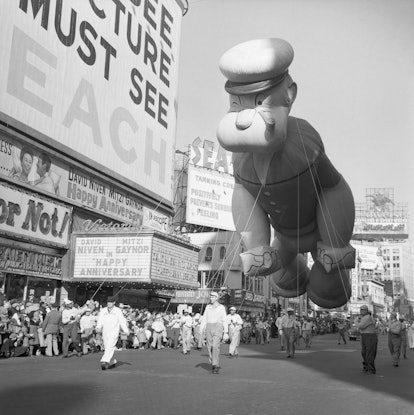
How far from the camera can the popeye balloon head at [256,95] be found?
7.93m

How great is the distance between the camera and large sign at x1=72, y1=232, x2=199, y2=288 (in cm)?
2286

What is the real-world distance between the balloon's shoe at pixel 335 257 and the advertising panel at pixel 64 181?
1426cm

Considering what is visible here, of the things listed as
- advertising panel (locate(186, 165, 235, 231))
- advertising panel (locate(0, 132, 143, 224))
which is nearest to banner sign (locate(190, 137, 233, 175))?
advertising panel (locate(186, 165, 235, 231))

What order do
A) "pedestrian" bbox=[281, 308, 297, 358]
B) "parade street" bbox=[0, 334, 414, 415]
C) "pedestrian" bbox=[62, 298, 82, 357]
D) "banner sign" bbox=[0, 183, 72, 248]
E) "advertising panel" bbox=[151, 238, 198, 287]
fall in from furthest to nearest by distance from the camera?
1. "advertising panel" bbox=[151, 238, 198, 287]
2. "banner sign" bbox=[0, 183, 72, 248]
3. "pedestrian" bbox=[281, 308, 297, 358]
4. "pedestrian" bbox=[62, 298, 82, 357]
5. "parade street" bbox=[0, 334, 414, 415]

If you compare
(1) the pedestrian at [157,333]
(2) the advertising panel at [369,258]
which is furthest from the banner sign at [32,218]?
(2) the advertising panel at [369,258]

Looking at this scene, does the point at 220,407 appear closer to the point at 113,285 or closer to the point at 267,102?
the point at 267,102

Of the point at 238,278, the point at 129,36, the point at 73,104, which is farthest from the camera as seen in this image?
the point at 238,278

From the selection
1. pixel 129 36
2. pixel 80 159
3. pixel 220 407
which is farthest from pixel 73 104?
pixel 220 407

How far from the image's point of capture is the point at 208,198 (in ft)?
149

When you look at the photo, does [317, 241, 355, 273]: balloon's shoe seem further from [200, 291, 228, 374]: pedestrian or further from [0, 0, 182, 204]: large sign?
[0, 0, 182, 204]: large sign

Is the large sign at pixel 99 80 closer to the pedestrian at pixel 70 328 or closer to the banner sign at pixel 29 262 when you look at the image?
the banner sign at pixel 29 262

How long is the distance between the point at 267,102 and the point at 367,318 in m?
5.24

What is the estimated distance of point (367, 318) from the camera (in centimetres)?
1099

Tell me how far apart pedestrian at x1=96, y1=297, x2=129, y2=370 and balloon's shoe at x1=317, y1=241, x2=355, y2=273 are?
4022 millimetres
